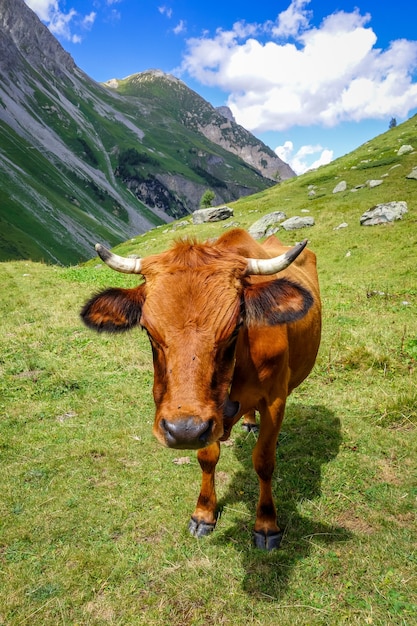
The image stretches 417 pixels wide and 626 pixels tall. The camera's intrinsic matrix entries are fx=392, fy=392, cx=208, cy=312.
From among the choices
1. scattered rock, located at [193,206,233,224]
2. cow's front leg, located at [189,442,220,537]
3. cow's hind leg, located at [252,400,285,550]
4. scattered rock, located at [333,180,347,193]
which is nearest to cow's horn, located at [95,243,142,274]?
cow's hind leg, located at [252,400,285,550]

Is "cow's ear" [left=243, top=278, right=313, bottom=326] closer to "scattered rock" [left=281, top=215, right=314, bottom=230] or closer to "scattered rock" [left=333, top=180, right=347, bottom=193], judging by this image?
"scattered rock" [left=281, top=215, right=314, bottom=230]

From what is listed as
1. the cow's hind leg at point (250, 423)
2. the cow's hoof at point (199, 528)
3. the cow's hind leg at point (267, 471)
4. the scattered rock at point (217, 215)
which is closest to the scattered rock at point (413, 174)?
the scattered rock at point (217, 215)

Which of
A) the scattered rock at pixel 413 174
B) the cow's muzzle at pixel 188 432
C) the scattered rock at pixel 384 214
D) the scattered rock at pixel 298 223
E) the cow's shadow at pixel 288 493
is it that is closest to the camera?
the cow's muzzle at pixel 188 432

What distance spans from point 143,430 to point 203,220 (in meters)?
41.2

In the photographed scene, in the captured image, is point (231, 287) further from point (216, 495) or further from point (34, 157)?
point (34, 157)

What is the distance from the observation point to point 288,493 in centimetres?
605

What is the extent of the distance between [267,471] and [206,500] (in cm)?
106

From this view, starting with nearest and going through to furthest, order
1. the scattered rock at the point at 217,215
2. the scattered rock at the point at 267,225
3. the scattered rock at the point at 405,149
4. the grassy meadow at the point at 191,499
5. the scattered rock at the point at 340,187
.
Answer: the grassy meadow at the point at 191,499 < the scattered rock at the point at 267,225 < the scattered rock at the point at 340,187 < the scattered rock at the point at 405,149 < the scattered rock at the point at 217,215

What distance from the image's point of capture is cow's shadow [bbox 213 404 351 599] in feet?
15.6

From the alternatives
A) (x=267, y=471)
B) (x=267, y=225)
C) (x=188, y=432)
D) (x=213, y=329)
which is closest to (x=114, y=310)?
(x=213, y=329)

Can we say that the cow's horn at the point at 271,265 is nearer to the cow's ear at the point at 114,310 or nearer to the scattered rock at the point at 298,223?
the cow's ear at the point at 114,310

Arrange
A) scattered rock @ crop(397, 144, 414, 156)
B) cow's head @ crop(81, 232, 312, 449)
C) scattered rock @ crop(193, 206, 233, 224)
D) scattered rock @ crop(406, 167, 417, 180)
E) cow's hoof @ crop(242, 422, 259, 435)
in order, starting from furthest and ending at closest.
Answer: scattered rock @ crop(193, 206, 233, 224), scattered rock @ crop(397, 144, 414, 156), scattered rock @ crop(406, 167, 417, 180), cow's hoof @ crop(242, 422, 259, 435), cow's head @ crop(81, 232, 312, 449)

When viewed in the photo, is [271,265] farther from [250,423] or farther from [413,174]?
[413,174]

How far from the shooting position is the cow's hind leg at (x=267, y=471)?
5.09 metres
